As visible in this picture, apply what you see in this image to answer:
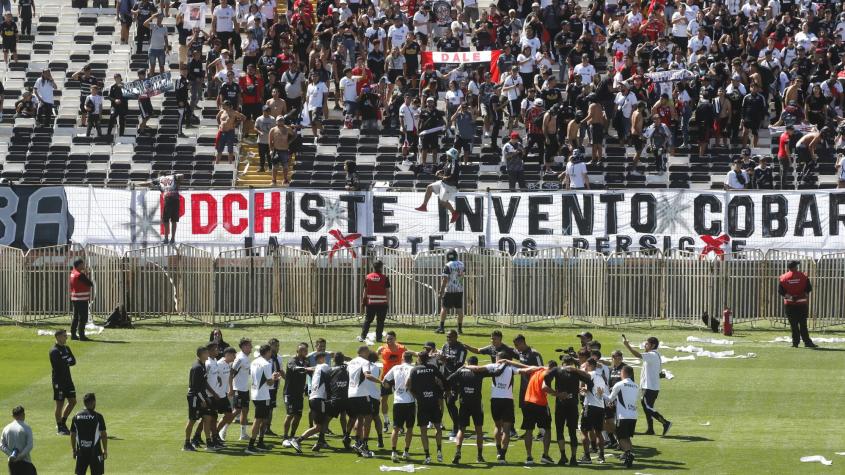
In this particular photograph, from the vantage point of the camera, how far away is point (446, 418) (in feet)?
90.3

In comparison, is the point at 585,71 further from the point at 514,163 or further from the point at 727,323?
the point at 727,323

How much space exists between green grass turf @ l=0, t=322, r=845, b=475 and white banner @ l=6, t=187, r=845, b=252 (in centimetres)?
310

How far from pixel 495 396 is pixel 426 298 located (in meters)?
12.3

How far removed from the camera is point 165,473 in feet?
76.1

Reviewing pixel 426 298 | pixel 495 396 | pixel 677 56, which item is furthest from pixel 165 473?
pixel 677 56

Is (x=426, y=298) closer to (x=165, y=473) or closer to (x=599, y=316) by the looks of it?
(x=599, y=316)

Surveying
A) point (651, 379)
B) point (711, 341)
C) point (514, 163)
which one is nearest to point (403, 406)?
point (651, 379)

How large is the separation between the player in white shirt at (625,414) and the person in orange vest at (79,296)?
545 inches

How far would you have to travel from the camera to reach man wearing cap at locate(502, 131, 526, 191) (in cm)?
4044

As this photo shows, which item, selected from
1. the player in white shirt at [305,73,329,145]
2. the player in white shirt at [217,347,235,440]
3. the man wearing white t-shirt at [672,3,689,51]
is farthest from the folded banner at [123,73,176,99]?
the player in white shirt at [217,347,235,440]

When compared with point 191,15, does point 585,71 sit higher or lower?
lower

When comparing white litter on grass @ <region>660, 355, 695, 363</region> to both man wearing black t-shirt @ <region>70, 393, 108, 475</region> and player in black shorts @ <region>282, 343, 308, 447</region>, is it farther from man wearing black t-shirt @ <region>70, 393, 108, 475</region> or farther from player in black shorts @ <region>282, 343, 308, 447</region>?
man wearing black t-shirt @ <region>70, 393, 108, 475</region>

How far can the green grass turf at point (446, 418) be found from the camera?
23.9 metres

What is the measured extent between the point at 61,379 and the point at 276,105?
59.8 ft
